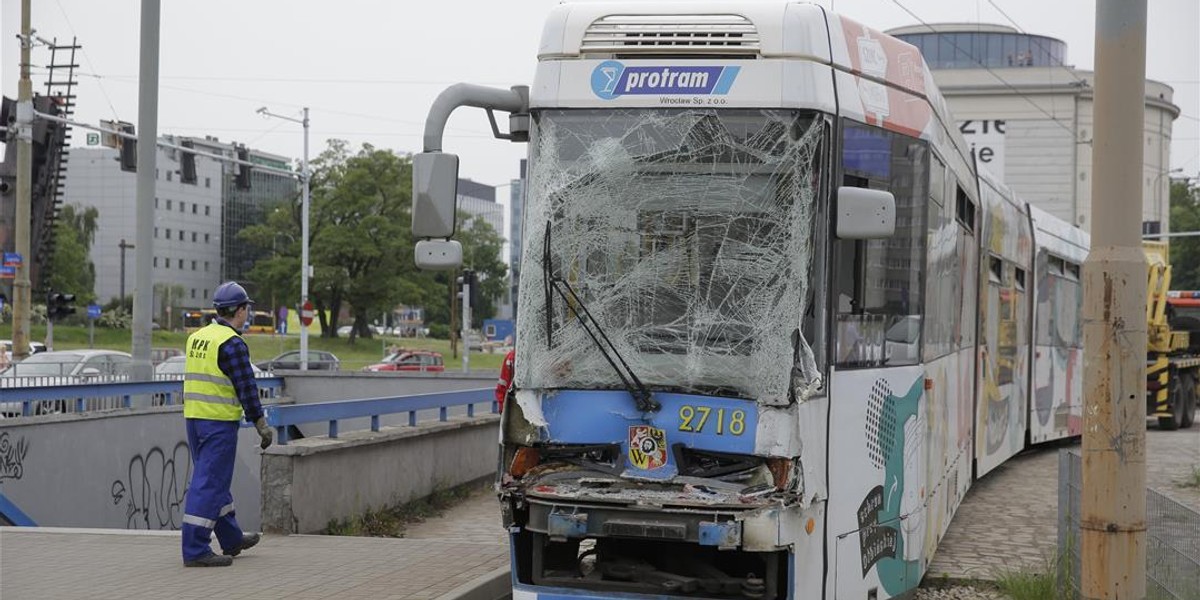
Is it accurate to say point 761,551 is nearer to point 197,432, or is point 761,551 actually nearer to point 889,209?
point 889,209

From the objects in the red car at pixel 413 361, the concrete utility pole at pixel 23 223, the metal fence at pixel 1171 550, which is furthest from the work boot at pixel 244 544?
the red car at pixel 413 361

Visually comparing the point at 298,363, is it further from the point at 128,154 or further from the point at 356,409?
the point at 356,409

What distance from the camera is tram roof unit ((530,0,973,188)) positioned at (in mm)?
7473

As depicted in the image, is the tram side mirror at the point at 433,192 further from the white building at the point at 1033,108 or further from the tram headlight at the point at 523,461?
the white building at the point at 1033,108

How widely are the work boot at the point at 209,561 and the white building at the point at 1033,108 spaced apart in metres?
64.4

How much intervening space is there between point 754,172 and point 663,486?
5.47ft

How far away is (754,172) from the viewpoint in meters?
7.43

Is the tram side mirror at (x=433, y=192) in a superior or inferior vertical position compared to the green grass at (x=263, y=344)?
superior

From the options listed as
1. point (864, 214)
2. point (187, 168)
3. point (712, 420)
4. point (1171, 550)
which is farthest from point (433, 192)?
point (187, 168)

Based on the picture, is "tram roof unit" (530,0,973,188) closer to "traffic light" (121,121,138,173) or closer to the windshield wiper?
the windshield wiper

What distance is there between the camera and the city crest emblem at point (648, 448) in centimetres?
720

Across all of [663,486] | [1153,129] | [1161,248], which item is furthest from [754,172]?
[1153,129]

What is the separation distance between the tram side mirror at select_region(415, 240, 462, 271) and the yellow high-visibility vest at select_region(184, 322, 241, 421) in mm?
2755

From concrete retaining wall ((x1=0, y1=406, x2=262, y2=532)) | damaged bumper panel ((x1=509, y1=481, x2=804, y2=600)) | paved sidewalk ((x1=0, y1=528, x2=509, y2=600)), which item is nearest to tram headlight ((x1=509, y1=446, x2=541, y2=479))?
damaged bumper panel ((x1=509, y1=481, x2=804, y2=600))
